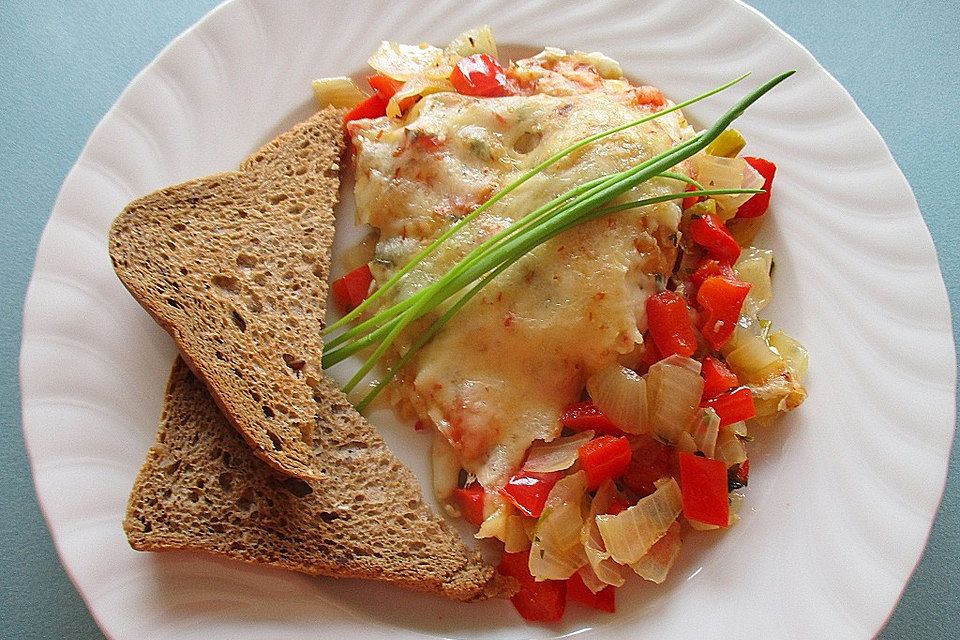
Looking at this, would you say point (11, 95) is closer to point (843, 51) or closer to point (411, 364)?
point (411, 364)

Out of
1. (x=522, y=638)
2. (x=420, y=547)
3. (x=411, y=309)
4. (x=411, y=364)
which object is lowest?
(x=522, y=638)

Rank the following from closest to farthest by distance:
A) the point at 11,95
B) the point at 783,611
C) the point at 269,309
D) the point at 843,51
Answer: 1. the point at 783,611
2. the point at 269,309
3. the point at 11,95
4. the point at 843,51

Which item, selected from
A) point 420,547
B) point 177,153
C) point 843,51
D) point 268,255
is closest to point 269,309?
point 268,255

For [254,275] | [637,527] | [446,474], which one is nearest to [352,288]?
[254,275]

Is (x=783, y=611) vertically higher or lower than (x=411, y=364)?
lower

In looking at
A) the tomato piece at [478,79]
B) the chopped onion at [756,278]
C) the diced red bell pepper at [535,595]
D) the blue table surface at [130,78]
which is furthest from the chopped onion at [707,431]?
the tomato piece at [478,79]

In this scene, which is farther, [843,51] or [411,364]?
[843,51]
